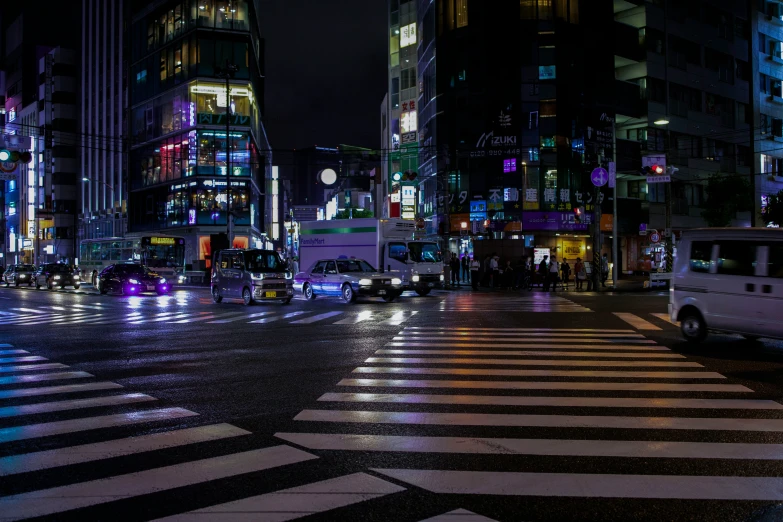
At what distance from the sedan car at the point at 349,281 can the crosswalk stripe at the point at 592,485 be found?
65.7 feet

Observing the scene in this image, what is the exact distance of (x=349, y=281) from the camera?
25609 mm

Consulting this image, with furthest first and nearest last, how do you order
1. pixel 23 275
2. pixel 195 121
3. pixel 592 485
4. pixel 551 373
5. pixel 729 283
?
pixel 195 121 → pixel 23 275 → pixel 729 283 → pixel 551 373 → pixel 592 485

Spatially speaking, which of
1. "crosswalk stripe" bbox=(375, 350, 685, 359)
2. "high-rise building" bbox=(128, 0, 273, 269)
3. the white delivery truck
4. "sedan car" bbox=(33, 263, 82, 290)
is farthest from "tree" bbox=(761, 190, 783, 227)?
"sedan car" bbox=(33, 263, 82, 290)

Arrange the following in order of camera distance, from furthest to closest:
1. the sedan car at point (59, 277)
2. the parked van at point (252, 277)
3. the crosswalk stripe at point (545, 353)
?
1. the sedan car at point (59, 277)
2. the parked van at point (252, 277)
3. the crosswalk stripe at point (545, 353)

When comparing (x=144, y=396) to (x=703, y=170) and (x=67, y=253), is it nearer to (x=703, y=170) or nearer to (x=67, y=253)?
(x=703, y=170)

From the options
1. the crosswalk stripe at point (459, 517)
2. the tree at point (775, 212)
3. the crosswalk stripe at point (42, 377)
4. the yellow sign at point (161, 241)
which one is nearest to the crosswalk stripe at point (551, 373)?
the crosswalk stripe at point (42, 377)

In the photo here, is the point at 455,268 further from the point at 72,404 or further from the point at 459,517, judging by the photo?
the point at 459,517

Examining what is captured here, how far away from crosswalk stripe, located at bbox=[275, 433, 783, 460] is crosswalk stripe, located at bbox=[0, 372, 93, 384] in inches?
196

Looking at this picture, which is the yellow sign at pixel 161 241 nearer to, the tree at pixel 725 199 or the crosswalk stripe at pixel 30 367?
the crosswalk stripe at pixel 30 367

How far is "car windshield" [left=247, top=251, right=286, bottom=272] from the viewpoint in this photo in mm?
25344

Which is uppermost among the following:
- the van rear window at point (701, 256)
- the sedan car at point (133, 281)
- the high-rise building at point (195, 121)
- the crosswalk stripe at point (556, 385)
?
the high-rise building at point (195, 121)

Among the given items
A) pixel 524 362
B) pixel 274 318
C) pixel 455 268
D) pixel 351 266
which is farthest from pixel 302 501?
pixel 455 268

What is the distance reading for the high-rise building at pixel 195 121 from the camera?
176 ft

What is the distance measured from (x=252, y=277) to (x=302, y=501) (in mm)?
20920
